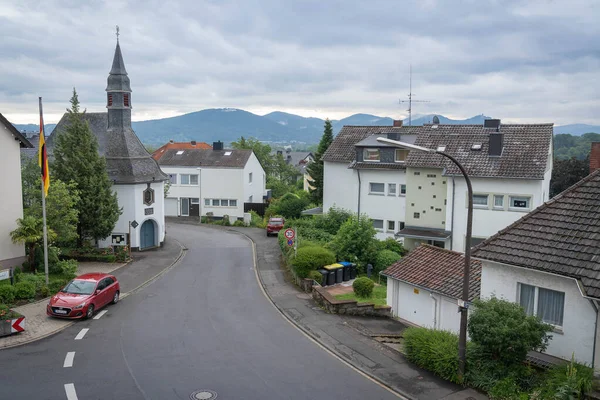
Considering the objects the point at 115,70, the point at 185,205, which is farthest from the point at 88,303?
Result: the point at 185,205

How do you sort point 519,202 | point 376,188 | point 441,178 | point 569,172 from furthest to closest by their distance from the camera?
point 569,172
point 376,188
point 441,178
point 519,202

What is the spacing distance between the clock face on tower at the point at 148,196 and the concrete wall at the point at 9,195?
11828mm

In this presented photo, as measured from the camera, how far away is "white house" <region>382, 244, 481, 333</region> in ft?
63.2

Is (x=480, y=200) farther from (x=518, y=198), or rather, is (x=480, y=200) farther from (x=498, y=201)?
(x=518, y=198)

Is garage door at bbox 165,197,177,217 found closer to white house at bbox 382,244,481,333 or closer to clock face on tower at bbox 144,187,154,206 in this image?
clock face on tower at bbox 144,187,154,206

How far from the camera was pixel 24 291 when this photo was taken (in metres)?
23.0

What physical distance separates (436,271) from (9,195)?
2066 centimetres

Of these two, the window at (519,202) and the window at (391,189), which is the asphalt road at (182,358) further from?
the window at (519,202)

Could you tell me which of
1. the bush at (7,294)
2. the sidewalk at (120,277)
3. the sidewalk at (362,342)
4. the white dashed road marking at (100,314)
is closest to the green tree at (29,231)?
the bush at (7,294)

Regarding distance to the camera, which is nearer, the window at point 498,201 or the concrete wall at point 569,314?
the concrete wall at point 569,314

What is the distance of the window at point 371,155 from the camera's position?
38875 millimetres

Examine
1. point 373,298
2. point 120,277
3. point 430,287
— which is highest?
point 430,287

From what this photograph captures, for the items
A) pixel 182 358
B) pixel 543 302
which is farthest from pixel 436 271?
pixel 182 358

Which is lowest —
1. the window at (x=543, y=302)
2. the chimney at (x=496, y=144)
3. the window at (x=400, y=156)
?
the window at (x=543, y=302)
